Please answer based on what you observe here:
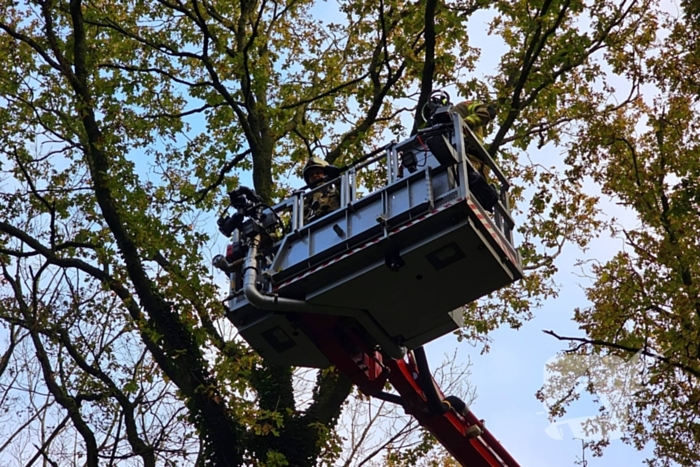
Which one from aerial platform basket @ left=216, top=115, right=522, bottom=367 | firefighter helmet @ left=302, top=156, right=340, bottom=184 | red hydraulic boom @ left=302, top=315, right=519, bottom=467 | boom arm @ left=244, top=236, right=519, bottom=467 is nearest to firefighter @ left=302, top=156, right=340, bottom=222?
firefighter helmet @ left=302, top=156, right=340, bottom=184

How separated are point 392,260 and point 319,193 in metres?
1.89

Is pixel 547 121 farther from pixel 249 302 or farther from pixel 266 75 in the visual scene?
pixel 249 302

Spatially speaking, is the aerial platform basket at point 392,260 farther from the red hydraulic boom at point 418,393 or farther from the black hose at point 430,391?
the black hose at point 430,391

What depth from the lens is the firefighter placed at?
9383 mm

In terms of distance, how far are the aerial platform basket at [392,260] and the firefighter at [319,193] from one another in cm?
12

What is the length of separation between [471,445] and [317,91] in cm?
819

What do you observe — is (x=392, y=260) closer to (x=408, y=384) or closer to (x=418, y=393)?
(x=408, y=384)

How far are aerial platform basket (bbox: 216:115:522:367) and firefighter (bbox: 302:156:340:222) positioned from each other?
0.12 metres

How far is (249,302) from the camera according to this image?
28.7 feet

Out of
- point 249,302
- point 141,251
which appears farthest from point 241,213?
point 141,251

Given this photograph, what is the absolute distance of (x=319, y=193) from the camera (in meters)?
9.57

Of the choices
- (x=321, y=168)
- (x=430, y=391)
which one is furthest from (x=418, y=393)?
(x=321, y=168)

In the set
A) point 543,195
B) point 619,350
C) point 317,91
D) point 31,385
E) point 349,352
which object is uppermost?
point 317,91

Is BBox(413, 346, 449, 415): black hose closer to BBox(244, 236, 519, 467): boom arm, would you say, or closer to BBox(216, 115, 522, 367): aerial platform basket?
BBox(244, 236, 519, 467): boom arm
